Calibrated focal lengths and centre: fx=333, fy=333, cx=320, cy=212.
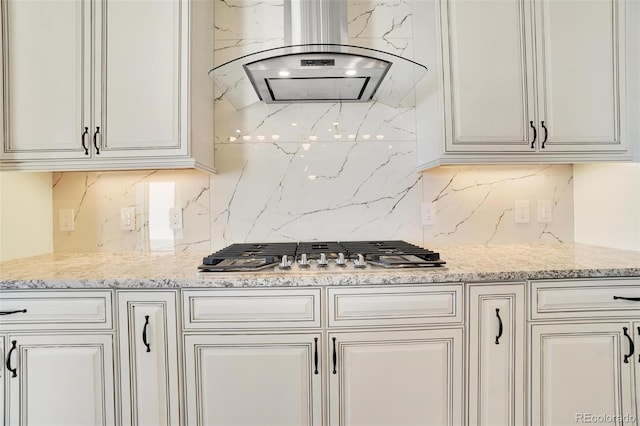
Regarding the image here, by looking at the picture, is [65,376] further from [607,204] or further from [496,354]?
[607,204]

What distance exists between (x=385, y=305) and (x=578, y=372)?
2.63ft

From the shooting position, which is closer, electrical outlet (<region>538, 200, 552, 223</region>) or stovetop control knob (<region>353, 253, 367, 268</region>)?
stovetop control knob (<region>353, 253, 367, 268</region>)

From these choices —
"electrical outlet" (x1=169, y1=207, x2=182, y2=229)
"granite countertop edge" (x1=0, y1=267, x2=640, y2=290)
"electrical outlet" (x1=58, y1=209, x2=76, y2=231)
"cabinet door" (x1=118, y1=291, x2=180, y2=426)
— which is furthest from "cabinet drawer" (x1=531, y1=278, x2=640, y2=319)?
"electrical outlet" (x1=58, y1=209, x2=76, y2=231)

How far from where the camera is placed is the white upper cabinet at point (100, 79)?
1.49 m

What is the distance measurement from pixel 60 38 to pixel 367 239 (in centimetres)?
176

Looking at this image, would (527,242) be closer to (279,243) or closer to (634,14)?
(634,14)

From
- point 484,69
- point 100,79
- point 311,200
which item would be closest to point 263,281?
point 311,200

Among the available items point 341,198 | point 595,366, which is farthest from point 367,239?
point 595,366

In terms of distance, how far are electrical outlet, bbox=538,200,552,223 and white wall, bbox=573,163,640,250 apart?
15cm

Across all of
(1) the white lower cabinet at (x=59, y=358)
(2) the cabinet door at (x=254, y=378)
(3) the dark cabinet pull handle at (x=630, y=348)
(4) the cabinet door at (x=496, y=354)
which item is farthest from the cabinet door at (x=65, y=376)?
(3) the dark cabinet pull handle at (x=630, y=348)

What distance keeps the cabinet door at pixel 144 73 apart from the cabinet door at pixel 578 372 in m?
1.70

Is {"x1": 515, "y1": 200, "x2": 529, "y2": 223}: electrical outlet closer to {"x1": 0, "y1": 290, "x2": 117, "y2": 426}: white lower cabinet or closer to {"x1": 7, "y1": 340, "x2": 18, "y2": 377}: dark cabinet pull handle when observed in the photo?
{"x1": 0, "y1": 290, "x2": 117, "y2": 426}: white lower cabinet

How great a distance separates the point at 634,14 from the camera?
1565 millimetres

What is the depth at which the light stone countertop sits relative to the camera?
1.20 metres
